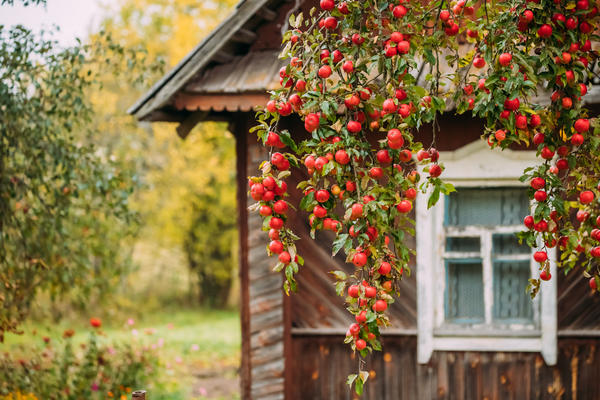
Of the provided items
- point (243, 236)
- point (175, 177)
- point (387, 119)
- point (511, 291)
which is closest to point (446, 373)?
point (511, 291)

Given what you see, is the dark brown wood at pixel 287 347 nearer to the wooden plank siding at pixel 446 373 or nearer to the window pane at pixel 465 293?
the wooden plank siding at pixel 446 373

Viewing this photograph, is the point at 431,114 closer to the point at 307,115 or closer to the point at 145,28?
the point at 307,115

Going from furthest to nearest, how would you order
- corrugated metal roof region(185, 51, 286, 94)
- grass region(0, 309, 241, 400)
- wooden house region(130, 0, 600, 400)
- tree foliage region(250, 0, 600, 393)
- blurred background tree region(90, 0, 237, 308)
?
blurred background tree region(90, 0, 237, 308) → grass region(0, 309, 241, 400) → wooden house region(130, 0, 600, 400) → corrugated metal roof region(185, 51, 286, 94) → tree foliage region(250, 0, 600, 393)

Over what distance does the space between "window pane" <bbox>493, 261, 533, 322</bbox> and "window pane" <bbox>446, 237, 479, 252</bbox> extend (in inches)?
8.4

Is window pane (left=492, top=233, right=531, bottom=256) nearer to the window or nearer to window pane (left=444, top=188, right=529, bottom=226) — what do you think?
the window

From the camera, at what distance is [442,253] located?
4805 millimetres

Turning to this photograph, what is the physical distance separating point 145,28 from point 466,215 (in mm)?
13210

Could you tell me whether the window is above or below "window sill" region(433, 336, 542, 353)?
above

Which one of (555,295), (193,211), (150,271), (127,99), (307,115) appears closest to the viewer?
(307,115)

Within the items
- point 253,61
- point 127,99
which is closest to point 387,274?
point 253,61

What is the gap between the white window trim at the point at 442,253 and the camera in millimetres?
4672

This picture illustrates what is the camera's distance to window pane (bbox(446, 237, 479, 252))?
490 cm

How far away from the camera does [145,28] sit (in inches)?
626

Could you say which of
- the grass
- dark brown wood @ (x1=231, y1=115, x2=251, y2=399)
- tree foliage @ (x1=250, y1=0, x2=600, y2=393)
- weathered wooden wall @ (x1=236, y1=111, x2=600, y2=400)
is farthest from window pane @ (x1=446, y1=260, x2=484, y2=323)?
the grass
